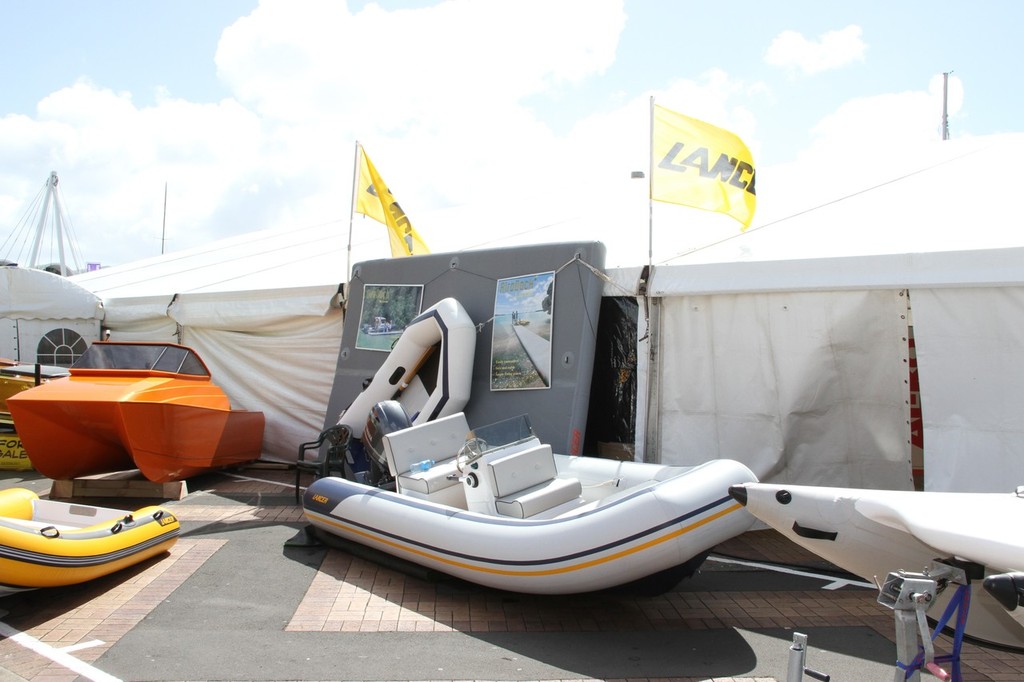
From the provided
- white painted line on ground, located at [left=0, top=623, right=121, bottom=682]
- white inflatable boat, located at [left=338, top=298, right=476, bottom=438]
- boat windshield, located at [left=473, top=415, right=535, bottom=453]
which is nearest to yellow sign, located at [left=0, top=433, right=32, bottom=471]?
white inflatable boat, located at [left=338, top=298, right=476, bottom=438]

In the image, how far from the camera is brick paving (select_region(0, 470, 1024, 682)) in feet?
14.0

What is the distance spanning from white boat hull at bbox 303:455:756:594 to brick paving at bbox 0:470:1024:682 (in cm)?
27

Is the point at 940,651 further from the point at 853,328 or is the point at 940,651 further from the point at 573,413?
the point at 573,413

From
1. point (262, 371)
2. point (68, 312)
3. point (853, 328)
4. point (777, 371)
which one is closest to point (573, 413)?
point (777, 371)

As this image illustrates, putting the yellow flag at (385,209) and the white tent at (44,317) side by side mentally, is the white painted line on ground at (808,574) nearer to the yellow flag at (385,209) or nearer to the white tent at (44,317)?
the yellow flag at (385,209)

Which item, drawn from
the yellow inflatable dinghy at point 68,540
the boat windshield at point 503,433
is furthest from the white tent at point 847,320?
the yellow inflatable dinghy at point 68,540

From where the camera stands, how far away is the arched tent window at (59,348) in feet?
38.9

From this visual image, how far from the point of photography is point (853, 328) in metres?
6.36

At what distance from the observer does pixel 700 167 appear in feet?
23.5

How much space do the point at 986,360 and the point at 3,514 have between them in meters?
7.15

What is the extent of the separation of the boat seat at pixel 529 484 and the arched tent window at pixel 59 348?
9.01m

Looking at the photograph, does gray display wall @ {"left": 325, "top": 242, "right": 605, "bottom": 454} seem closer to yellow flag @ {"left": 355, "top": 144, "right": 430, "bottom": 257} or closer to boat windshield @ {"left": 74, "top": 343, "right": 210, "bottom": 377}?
yellow flag @ {"left": 355, "top": 144, "right": 430, "bottom": 257}

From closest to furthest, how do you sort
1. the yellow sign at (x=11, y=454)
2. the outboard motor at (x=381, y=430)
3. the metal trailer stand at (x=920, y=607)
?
the metal trailer stand at (x=920, y=607) → the outboard motor at (x=381, y=430) → the yellow sign at (x=11, y=454)

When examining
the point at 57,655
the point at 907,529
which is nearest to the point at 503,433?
the point at 57,655
